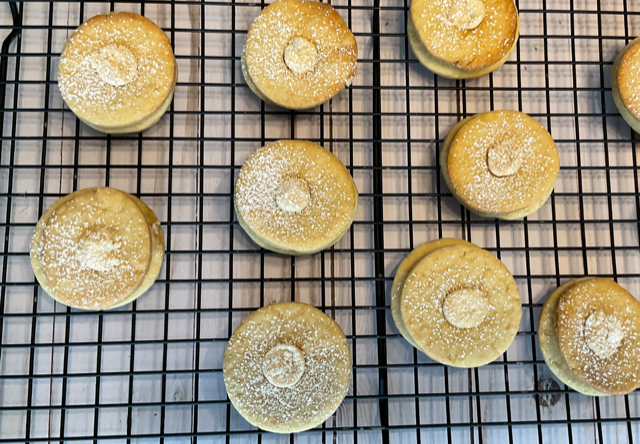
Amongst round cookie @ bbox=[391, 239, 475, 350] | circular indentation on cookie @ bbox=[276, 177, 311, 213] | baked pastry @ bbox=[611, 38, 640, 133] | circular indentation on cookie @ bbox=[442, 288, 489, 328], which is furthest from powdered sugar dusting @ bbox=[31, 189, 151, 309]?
baked pastry @ bbox=[611, 38, 640, 133]

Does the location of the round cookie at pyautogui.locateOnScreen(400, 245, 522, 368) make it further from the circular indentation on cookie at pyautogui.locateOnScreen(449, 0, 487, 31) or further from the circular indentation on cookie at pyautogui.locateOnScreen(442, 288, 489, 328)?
the circular indentation on cookie at pyautogui.locateOnScreen(449, 0, 487, 31)

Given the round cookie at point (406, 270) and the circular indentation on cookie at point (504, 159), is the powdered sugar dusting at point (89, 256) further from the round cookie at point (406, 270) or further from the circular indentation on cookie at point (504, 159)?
the circular indentation on cookie at point (504, 159)

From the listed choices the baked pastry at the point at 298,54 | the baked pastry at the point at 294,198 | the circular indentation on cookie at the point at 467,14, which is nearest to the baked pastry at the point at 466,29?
the circular indentation on cookie at the point at 467,14

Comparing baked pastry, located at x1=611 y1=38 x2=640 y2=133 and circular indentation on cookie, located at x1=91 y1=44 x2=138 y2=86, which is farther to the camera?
baked pastry, located at x1=611 y1=38 x2=640 y2=133

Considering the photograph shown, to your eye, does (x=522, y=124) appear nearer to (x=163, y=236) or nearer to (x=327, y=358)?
(x=327, y=358)

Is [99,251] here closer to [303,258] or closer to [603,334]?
[303,258]

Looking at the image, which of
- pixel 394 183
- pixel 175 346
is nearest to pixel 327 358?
pixel 175 346
